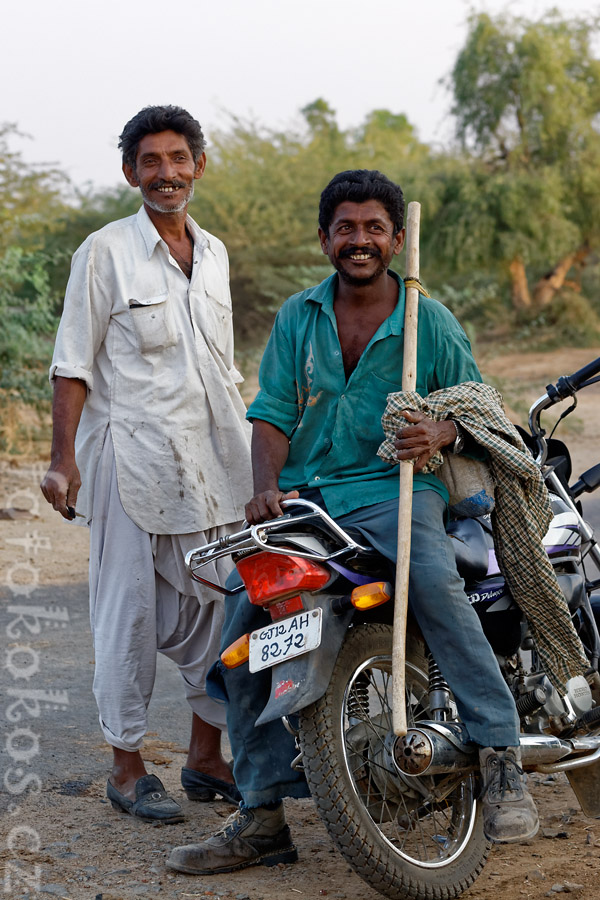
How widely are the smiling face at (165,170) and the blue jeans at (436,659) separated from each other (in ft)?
4.59

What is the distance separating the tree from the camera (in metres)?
21.0

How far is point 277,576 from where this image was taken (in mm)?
2926

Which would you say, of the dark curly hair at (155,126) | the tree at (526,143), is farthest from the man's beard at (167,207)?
the tree at (526,143)

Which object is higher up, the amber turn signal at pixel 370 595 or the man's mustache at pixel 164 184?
the man's mustache at pixel 164 184

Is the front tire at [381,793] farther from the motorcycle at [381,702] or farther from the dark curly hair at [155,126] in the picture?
the dark curly hair at [155,126]

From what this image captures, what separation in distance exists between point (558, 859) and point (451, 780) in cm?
50

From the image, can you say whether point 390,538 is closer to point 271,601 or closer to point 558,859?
point 271,601

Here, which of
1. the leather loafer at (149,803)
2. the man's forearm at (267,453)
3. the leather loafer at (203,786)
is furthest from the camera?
the leather loafer at (203,786)

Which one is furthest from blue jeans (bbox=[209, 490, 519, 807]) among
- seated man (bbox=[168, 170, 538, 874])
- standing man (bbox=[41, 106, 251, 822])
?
standing man (bbox=[41, 106, 251, 822])

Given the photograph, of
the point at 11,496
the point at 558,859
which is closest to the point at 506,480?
the point at 558,859

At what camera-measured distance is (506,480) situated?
123 inches

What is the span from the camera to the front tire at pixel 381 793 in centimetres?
280

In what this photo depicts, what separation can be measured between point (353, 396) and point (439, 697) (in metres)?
0.89

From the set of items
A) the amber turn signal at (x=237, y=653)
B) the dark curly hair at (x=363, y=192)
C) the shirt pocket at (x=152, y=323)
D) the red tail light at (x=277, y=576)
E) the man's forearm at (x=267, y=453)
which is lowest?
the amber turn signal at (x=237, y=653)
